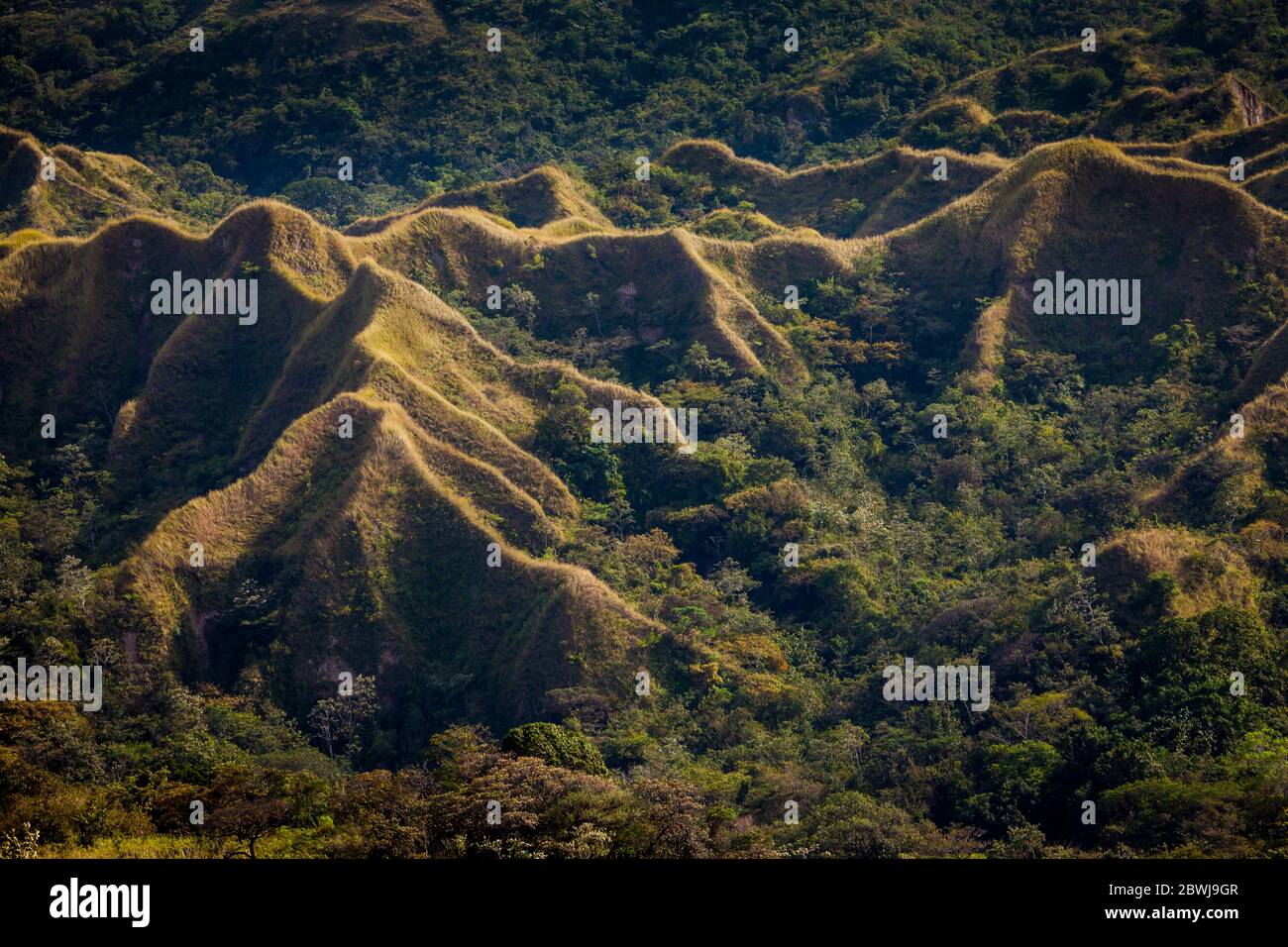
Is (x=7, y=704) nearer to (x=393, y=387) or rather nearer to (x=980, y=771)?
(x=393, y=387)

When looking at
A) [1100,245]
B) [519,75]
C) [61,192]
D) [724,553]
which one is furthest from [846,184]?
[61,192]

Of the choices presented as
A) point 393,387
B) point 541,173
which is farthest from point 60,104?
point 393,387

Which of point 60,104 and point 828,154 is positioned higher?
point 60,104

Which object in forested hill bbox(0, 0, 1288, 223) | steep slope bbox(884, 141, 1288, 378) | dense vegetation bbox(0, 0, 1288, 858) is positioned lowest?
dense vegetation bbox(0, 0, 1288, 858)

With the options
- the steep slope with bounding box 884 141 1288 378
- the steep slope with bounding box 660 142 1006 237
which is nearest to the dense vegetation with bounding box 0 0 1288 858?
→ the steep slope with bounding box 884 141 1288 378

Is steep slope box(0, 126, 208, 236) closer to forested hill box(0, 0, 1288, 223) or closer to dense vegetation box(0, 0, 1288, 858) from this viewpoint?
forested hill box(0, 0, 1288, 223)

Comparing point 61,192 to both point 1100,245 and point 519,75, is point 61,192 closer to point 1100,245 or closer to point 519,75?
point 519,75

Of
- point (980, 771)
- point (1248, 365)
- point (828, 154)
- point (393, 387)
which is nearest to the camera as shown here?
point (980, 771)

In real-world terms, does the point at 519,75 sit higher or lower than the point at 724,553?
higher
